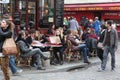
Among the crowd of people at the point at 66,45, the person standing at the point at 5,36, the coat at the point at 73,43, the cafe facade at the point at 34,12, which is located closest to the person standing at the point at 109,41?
the crowd of people at the point at 66,45

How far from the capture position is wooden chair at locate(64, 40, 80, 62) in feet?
55.1

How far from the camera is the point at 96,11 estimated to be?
37.9 metres

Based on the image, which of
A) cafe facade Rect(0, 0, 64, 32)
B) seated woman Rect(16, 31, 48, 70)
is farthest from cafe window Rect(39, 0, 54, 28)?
seated woman Rect(16, 31, 48, 70)

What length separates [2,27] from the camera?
432 inches

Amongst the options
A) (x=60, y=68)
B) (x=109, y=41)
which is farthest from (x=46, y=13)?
(x=109, y=41)

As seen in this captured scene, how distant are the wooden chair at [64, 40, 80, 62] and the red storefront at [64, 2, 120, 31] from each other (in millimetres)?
17937

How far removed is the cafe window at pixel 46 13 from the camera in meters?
22.8

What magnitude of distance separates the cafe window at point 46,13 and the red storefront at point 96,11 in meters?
12.6

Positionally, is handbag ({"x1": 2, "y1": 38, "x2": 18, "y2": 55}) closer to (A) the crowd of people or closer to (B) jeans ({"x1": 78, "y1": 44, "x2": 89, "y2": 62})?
(A) the crowd of people

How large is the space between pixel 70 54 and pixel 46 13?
6.55m

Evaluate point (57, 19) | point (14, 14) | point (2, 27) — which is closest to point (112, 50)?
point (2, 27)

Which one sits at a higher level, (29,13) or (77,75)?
(29,13)

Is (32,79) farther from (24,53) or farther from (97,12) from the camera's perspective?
(97,12)

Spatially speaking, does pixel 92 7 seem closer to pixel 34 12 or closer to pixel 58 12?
pixel 58 12
